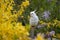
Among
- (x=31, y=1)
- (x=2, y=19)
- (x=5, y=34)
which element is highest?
(x=31, y=1)

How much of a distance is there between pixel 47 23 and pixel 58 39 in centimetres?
55

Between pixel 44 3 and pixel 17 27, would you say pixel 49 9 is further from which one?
pixel 17 27

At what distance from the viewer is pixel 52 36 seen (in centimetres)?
468

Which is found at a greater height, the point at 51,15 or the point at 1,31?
the point at 51,15

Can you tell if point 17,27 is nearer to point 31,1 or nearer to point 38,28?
point 38,28

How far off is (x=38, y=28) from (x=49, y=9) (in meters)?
0.51

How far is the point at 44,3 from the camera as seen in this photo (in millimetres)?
5160

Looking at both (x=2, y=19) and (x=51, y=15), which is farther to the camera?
(x=51, y=15)

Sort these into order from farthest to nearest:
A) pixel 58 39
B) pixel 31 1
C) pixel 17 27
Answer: pixel 31 1, pixel 58 39, pixel 17 27

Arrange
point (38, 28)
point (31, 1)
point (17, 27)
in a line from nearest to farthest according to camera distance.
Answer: point (17, 27) → point (38, 28) → point (31, 1)

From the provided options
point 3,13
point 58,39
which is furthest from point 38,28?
point 3,13

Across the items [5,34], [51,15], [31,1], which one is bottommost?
[5,34]

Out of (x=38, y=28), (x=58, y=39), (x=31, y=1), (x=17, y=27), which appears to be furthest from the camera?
(x=31, y=1)

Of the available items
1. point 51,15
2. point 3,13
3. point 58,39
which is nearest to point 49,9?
point 51,15
